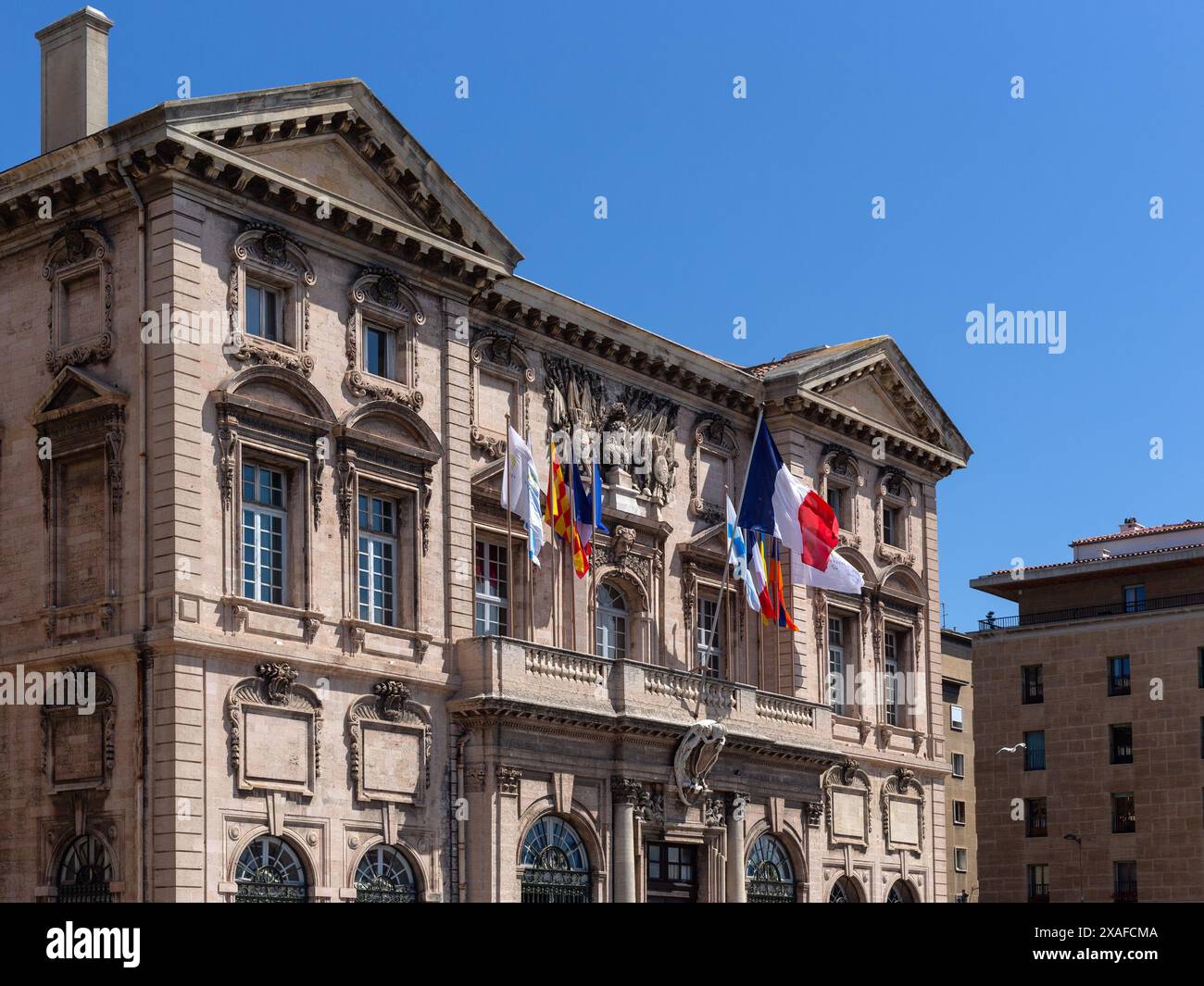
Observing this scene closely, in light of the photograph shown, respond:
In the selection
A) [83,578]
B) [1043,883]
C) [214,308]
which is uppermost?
[214,308]

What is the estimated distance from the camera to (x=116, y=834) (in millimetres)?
32719

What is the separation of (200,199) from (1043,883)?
164 feet

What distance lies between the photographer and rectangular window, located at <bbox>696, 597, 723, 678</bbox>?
46062mm

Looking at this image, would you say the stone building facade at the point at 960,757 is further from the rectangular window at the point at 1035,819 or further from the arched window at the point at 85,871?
the arched window at the point at 85,871

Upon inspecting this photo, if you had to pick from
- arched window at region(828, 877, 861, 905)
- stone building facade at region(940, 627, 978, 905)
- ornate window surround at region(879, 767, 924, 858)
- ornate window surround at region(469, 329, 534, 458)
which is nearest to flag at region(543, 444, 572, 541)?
ornate window surround at region(469, 329, 534, 458)

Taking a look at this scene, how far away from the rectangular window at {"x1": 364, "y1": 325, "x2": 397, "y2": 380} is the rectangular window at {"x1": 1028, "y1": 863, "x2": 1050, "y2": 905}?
145 feet

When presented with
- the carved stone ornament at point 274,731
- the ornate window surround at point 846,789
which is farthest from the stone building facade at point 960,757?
the carved stone ornament at point 274,731

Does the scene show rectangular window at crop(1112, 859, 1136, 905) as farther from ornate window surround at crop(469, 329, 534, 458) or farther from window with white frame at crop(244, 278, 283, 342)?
window with white frame at crop(244, 278, 283, 342)

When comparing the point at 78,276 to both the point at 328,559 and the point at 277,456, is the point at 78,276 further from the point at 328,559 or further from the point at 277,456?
the point at 328,559

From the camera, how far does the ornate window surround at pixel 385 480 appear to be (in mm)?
36406

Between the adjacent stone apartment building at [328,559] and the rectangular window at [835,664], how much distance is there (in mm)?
2947
